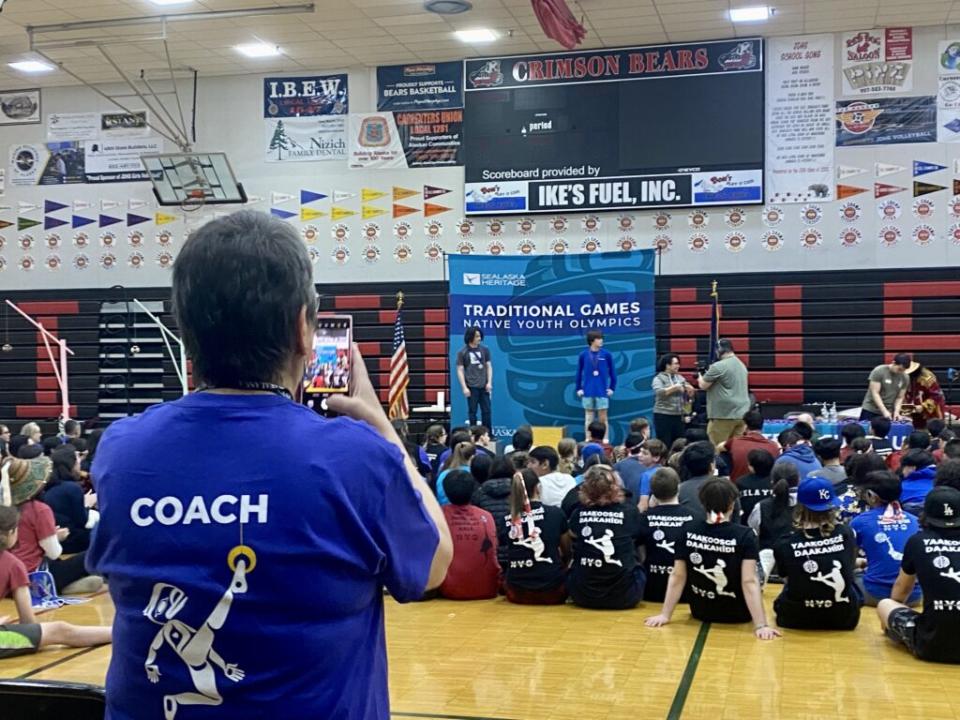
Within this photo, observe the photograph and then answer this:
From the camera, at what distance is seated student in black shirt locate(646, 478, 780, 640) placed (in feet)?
20.6

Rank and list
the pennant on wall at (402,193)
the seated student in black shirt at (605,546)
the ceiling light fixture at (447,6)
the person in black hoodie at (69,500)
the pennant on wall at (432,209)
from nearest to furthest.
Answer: the seated student in black shirt at (605,546), the person in black hoodie at (69,500), the ceiling light fixture at (447,6), the pennant on wall at (432,209), the pennant on wall at (402,193)

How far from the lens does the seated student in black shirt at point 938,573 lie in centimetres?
545

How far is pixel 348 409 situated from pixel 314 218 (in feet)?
52.6

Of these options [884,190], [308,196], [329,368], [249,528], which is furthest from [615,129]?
[249,528]

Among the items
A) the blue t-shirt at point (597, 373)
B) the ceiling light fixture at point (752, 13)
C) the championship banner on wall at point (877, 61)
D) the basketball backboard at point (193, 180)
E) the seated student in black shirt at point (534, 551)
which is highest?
the ceiling light fixture at point (752, 13)

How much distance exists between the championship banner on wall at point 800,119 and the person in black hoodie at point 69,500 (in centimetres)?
1046

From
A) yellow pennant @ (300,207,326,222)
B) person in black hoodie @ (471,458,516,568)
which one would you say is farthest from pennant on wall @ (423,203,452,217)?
person in black hoodie @ (471,458,516,568)

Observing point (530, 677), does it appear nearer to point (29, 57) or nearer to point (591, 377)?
point (591, 377)

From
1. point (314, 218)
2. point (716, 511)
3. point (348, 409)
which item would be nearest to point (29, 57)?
point (314, 218)

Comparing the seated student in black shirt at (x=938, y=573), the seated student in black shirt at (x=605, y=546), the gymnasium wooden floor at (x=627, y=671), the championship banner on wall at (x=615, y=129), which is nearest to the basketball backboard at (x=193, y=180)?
the championship banner on wall at (x=615, y=129)

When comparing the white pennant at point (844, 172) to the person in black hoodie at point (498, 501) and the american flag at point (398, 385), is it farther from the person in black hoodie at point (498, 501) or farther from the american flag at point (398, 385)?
the person in black hoodie at point (498, 501)

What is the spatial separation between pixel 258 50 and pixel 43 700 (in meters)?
15.3

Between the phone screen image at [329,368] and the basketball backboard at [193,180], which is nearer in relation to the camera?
the phone screen image at [329,368]

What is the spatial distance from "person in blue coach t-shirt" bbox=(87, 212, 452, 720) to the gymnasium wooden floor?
3716 mm
